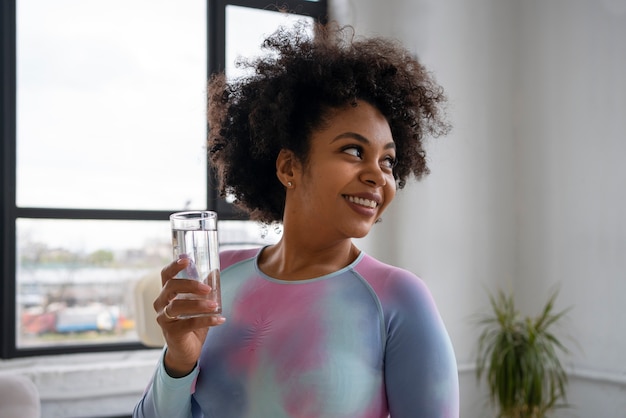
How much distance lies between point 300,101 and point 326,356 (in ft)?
1.28

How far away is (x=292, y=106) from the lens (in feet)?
3.57

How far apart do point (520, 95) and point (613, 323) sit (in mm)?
1312

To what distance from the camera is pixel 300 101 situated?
3.60 feet

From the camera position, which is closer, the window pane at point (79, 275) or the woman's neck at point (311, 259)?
the woman's neck at point (311, 259)

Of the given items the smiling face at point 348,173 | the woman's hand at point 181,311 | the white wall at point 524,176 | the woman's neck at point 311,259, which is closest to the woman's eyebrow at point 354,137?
the smiling face at point 348,173

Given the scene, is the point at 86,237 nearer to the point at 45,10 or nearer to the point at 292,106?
the point at 45,10

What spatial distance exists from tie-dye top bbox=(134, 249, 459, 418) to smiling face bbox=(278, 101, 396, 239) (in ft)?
0.27

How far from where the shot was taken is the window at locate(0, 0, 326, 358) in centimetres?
334

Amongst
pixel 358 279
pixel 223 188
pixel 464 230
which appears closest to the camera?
pixel 358 279

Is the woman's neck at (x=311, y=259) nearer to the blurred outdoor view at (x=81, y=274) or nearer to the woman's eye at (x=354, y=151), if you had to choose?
the woman's eye at (x=354, y=151)

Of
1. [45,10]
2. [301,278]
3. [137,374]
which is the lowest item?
[137,374]

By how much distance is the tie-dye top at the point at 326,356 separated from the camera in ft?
3.11

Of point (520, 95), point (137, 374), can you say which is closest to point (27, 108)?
point (137, 374)

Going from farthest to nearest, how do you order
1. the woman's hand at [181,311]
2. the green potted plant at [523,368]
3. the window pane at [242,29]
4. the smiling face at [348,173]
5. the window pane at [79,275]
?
the window pane at [242,29] → the window pane at [79,275] → the green potted plant at [523,368] → the smiling face at [348,173] → the woman's hand at [181,311]
